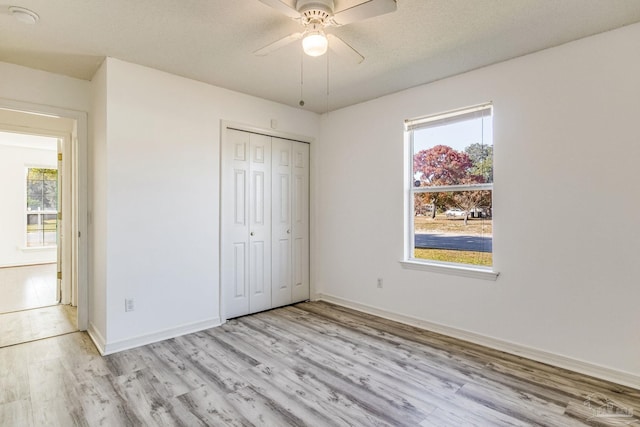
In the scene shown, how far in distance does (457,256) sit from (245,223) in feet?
7.78

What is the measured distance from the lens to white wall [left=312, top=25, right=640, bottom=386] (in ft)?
7.79

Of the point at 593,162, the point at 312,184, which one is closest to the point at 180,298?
the point at 312,184

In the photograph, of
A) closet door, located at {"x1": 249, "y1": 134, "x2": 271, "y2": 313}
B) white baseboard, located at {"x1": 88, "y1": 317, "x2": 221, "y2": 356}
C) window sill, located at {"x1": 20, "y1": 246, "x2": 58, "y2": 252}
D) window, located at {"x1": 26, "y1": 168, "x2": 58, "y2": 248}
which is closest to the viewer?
white baseboard, located at {"x1": 88, "y1": 317, "x2": 221, "y2": 356}

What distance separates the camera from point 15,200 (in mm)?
6934

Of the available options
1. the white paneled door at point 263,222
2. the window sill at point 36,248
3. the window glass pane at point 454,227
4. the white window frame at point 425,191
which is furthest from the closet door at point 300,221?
the window sill at point 36,248

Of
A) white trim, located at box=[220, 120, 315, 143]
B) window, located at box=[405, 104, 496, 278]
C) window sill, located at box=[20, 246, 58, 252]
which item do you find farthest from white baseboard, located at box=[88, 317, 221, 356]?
window sill, located at box=[20, 246, 58, 252]

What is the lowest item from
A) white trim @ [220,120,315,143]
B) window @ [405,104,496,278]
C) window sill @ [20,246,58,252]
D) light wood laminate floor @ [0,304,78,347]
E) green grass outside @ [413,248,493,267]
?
light wood laminate floor @ [0,304,78,347]

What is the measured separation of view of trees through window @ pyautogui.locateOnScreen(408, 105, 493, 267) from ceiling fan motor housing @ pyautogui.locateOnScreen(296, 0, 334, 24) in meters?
1.84

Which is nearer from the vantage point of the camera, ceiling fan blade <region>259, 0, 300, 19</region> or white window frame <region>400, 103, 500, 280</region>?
ceiling fan blade <region>259, 0, 300, 19</region>

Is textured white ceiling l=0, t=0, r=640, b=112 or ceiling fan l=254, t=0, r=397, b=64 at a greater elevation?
textured white ceiling l=0, t=0, r=640, b=112

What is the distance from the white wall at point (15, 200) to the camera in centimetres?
678

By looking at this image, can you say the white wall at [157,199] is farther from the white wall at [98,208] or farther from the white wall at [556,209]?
the white wall at [556,209]

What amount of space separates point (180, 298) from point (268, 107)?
2.40m

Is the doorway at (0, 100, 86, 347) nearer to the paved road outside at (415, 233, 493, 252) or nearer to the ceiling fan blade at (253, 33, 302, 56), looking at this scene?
the ceiling fan blade at (253, 33, 302, 56)
